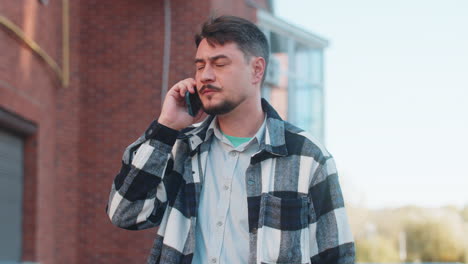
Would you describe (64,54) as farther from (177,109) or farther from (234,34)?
(234,34)

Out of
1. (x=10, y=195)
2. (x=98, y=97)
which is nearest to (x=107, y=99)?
(x=98, y=97)

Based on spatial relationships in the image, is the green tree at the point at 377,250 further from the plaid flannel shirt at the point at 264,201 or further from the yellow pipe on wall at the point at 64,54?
the plaid flannel shirt at the point at 264,201

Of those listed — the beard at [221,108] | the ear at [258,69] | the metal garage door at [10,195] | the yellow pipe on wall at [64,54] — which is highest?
the yellow pipe on wall at [64,54]

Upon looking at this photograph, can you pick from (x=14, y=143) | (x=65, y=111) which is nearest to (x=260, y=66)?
(x=14, y=143)

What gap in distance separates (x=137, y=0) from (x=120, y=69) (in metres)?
1.01

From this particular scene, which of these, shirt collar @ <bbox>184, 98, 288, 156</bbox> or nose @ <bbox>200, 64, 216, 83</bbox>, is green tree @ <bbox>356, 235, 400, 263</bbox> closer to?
shirt collar @ <bbox>184, 98, 288, 156</bbox>

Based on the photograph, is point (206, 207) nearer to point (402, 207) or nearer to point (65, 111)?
point (65, 111)

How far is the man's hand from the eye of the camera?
11.2ft

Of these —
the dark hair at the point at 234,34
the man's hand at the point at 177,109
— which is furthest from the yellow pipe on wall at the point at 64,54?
the dark hair at the point at 234,34

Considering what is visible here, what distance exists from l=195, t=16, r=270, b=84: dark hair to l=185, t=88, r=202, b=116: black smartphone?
→ 23 cm

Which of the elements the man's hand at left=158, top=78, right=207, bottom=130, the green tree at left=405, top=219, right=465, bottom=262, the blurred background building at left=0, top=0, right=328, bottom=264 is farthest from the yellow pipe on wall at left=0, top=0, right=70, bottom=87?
the green tree at left=405, top=219, right=465, bottom=262

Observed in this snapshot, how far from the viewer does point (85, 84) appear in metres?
11.0

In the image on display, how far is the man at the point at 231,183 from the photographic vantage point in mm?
3219

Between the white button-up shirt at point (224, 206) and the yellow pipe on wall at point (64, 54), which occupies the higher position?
the yellow pipe on wall at point (64, 54)
